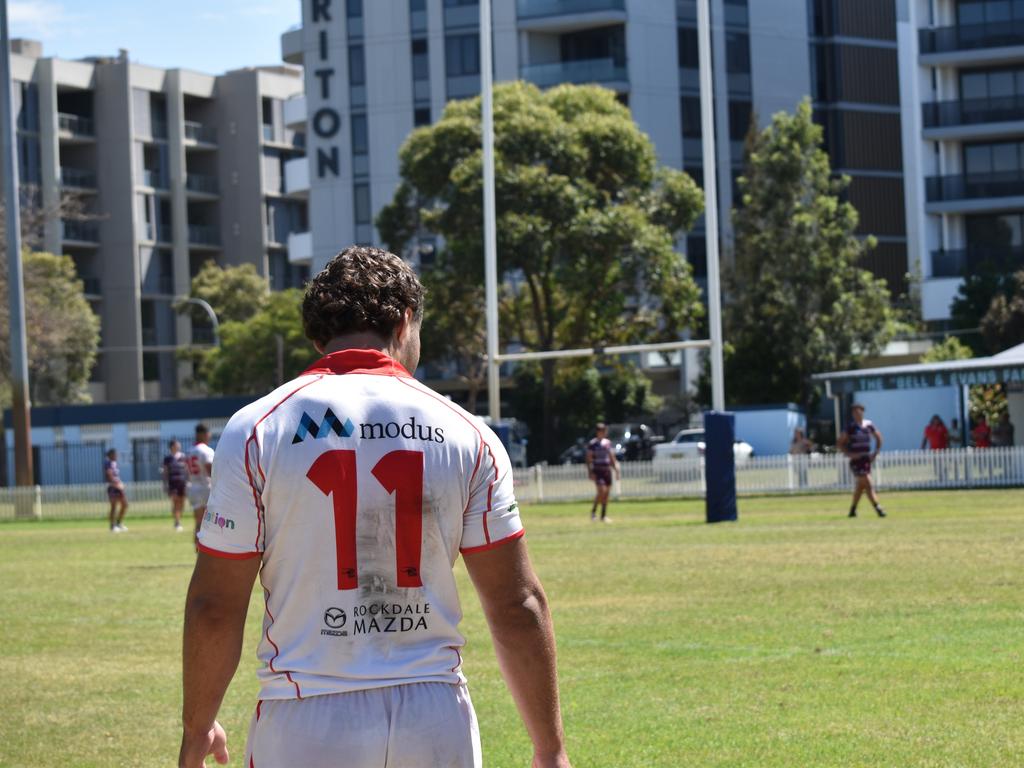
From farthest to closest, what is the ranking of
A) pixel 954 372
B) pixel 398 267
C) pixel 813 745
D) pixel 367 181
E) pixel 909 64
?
1. pixel 367 181
2. pixel 909 64
3. pixel 954 372
4. pixel 813 745
5. pixel 398 267

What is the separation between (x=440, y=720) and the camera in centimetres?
384

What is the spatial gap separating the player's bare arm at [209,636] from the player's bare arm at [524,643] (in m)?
0.58

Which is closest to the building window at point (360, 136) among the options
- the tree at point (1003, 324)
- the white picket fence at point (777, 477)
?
the tree at point (1003, 324)

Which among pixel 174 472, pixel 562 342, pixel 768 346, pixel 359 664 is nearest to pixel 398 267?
pixel 359 664

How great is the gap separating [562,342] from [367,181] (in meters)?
23.7

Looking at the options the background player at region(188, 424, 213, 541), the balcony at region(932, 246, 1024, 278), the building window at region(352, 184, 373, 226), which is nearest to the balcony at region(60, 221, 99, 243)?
the building window at region(352, 184, 373, 226)

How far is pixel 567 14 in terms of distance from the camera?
6906 centimetres

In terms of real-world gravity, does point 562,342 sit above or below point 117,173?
below

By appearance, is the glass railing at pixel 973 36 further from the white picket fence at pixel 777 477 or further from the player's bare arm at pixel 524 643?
the player's bare arm at pixel 524 643

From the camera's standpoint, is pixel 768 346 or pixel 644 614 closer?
pixel 644 614

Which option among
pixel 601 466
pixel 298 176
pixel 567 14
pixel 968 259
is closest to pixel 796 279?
pixel 968 259

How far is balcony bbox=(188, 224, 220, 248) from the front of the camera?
91125mm

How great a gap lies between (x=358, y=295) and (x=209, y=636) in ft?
3.05

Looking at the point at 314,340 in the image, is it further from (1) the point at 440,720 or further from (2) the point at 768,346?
(2) the point at 768,346
